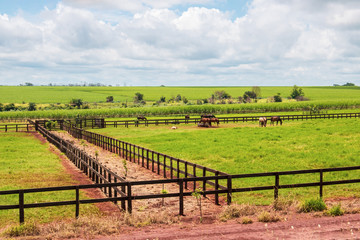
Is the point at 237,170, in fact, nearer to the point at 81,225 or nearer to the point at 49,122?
the point at 81,225

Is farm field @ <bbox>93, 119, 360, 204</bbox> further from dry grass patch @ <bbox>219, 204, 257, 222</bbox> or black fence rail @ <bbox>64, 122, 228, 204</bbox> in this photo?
dry grass patch @ <bbox>219, 204, 257, 222</bbox>

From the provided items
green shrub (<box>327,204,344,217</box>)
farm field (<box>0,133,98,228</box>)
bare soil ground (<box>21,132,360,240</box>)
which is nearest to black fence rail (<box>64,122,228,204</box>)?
bare soil ground (<box>21,132,360,240</box>)

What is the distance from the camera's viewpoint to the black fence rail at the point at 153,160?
50.2 ft

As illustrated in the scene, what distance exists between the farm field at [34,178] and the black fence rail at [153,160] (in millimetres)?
3984

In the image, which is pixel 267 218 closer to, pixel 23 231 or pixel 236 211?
pixel 236 211

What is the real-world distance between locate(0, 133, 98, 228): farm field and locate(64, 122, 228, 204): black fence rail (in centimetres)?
398

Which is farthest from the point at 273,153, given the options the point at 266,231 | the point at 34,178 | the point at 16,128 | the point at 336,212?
the point at 16,128

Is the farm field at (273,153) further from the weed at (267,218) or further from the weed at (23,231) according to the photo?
the weed at (23,231)

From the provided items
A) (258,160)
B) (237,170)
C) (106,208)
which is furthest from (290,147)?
(106,208)

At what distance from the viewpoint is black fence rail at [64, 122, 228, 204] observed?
15305 mm

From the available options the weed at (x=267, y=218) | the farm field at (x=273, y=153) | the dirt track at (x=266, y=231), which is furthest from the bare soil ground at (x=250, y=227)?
the farm field at (x=273, y=153)

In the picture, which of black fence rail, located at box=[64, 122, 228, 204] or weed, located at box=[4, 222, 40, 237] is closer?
weed, located at box=[4, 222, 40, 237]

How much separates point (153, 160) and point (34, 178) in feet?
18.7

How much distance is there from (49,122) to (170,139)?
74.5 ft
